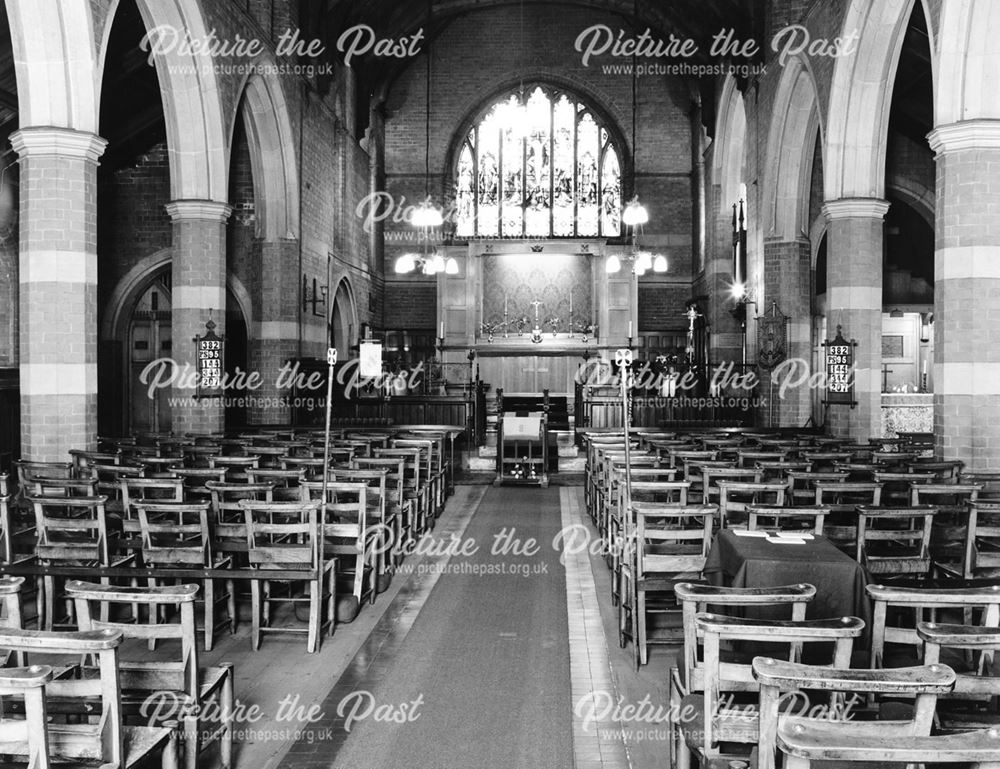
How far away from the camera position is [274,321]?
1571 centimetres

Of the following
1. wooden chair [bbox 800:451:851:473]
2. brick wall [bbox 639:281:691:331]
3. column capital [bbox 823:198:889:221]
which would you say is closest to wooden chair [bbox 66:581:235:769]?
wooden chair [bbox 800:451:851:473]

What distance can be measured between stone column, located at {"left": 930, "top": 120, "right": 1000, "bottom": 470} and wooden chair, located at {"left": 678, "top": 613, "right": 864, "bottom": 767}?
6622 millimetres

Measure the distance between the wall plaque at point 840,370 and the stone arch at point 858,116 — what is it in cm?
214

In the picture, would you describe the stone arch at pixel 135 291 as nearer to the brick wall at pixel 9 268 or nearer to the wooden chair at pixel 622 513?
the brick wall at pixel 9 268

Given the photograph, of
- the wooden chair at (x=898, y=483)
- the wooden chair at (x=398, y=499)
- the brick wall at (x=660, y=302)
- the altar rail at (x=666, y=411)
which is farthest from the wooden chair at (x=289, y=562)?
the brick wall at (x=660, y=302)

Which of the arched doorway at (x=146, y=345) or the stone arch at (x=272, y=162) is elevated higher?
the stone arch at (x=272, y=162)

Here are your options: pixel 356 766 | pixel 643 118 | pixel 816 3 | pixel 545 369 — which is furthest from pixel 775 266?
pixel 356 766

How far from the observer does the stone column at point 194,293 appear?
1209cm

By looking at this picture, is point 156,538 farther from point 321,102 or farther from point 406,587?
point 321,102

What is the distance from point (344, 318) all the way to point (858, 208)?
12389mm

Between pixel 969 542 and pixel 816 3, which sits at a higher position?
pixel 816 3

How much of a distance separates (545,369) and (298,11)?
9799mm

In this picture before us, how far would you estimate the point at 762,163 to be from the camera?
15.7 metres

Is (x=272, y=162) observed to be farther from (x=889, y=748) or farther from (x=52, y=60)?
(x=889, y=748)
